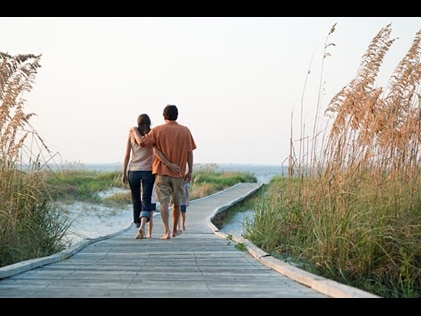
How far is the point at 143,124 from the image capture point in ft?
40.7

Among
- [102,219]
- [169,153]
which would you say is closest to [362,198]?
[169,153]

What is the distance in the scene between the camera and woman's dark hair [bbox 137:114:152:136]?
1236cm

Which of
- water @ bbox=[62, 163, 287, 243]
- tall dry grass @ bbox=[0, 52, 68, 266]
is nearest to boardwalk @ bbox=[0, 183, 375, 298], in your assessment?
tall dry grass @ bbox=[0, 52, 68, 266]

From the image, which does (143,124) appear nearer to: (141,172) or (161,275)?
(141,172)

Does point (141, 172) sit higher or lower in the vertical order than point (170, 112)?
lower

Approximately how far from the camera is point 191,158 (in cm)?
1223

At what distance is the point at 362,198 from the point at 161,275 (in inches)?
89.4

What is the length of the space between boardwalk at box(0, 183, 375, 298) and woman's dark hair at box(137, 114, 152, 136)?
1932mm

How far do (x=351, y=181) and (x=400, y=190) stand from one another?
21.8 inches

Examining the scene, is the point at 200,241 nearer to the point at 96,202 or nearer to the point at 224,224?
the point at 224,224

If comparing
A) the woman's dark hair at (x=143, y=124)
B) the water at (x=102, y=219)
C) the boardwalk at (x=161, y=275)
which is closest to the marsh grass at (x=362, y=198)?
the boardwalk at (x=161, y=275)

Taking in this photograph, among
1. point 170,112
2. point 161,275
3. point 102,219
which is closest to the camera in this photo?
point 161,275

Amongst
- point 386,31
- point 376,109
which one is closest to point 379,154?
point 376,109

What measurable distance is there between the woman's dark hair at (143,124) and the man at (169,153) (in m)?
0.20
